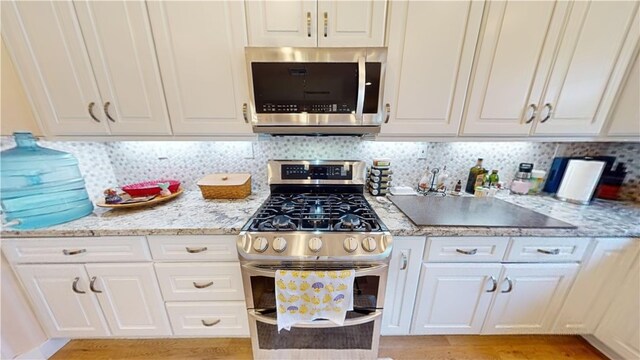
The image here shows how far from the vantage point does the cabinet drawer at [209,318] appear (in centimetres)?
122

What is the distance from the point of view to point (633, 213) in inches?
50.0

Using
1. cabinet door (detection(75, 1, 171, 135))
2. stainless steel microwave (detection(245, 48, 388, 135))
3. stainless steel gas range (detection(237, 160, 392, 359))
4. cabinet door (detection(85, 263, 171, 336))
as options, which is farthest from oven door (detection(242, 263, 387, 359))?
cabinet door (detection(75, 1, 171, 135))

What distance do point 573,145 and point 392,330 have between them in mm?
1874

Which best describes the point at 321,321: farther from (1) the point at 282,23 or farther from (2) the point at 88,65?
(2) the point at 88,65

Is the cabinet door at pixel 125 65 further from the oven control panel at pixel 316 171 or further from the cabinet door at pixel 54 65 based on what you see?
the oven control panel at pixel 316 171

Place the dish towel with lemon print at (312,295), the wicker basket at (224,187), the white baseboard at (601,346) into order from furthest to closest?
1. the wicker basket at (224,187)
2. the white baseboard at (601,346)
3. the dish towel with lemon print at (312,295)

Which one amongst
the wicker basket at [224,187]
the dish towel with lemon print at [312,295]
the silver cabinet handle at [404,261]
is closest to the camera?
the dish towel with lemon print at [312,295]

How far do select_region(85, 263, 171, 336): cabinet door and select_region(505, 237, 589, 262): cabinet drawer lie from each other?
1981 mm

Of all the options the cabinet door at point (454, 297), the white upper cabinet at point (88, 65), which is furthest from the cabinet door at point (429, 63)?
the white upper cabinet at point (88, 65)

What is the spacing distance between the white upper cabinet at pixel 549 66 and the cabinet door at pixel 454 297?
83 centimetres

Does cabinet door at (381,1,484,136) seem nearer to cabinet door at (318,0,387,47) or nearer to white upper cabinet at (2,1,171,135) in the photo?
cabinet door at (318,0,387,47)

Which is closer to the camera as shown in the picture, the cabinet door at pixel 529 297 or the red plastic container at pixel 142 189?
the cabinet door at pixel 529 297

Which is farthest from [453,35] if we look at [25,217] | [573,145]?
[25,217]

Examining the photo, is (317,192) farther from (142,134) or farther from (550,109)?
(550,109)
